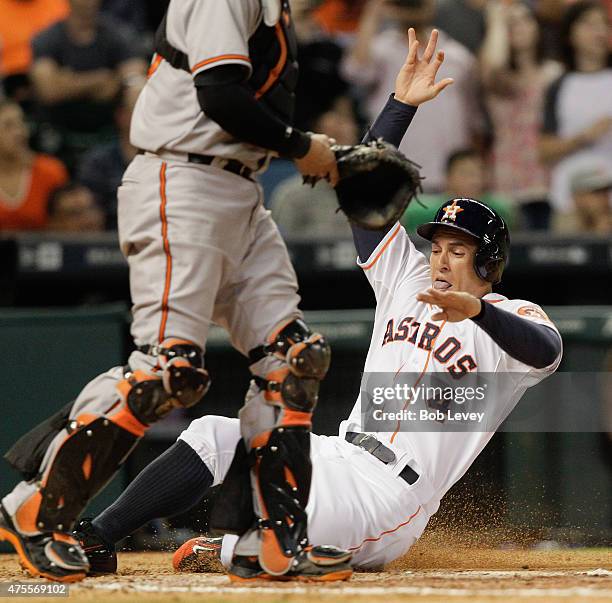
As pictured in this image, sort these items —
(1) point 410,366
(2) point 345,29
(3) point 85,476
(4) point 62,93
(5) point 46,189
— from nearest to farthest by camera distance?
1. (3) point 85,476
2. (1) point 410,366
3. (5) point 46,189
4. (4) point 62,93
5. (2) point 345,29

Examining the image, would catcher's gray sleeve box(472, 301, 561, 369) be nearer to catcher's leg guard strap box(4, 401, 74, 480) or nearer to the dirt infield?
the dirt infield

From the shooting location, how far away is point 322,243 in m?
5.73

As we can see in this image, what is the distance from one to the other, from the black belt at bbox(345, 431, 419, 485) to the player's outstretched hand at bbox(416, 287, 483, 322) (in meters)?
0.66

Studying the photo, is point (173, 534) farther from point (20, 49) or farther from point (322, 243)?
point (20, 49)

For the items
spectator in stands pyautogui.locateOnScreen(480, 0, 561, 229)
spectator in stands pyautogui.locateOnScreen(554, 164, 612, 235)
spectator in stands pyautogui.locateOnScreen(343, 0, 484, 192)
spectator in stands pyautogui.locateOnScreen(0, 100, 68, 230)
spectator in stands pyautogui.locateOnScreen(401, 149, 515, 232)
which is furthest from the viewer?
spectator in stands pyautogui.locateOnScreen(480, 0, 561, 229)

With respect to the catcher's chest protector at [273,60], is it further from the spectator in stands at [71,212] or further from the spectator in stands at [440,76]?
the spectator in stands at [440,76]

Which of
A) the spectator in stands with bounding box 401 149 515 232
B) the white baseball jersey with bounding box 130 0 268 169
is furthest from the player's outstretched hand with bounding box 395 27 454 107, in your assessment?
the spectator in stands with bounding box 401 149 515 232

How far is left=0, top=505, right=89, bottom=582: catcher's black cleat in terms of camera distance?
2965 mm

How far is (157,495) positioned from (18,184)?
308 centimetres

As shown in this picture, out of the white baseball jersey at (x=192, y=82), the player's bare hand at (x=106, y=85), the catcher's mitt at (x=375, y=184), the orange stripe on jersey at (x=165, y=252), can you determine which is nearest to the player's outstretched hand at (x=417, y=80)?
the catcher's mitt at (x=375, y=184)

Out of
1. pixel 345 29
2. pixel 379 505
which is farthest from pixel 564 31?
pixel 379 505

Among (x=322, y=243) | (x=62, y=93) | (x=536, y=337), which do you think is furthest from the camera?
(x=62, y=93)

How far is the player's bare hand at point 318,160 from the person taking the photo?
10.2ft

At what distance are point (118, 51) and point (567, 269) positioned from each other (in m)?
2.94
